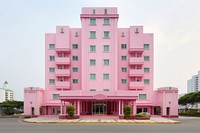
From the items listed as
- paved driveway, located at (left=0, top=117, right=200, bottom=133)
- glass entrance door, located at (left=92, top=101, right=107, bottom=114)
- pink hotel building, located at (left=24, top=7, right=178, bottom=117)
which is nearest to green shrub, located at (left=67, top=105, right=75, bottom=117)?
pink hotel building, located at (left=24, top=7, right=178, bottom=117)

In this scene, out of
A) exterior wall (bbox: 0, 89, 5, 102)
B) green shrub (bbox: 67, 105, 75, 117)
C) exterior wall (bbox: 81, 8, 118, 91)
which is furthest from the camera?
exterior wall (bbox: 0, 89, 5, 102)

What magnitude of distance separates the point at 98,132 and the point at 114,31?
30.0 m

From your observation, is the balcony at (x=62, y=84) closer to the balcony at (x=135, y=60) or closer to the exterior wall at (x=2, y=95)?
the balcony at (x=135, y=60)

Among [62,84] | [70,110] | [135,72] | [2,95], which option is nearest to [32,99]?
[62,84]

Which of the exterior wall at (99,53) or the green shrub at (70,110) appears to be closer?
the green shrub at (70,110)

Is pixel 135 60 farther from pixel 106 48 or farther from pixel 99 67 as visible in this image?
pixel 99 67

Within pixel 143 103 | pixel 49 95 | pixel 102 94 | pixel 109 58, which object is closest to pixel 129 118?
pixel 102 94

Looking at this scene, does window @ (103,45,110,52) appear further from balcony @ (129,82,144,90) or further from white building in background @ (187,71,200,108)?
white building in background @ (187,71,200,108)

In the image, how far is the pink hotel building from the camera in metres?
42.9

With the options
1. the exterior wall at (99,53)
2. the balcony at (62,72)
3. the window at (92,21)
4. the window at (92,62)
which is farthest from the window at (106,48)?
the balcony at (62,72)

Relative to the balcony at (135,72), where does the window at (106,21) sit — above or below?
above

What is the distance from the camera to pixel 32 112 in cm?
4281

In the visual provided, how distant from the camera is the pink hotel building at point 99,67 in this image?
1690 inches

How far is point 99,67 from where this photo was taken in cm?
4453
